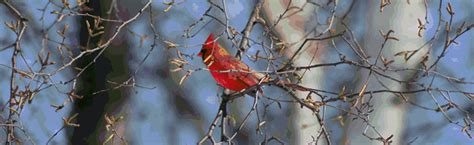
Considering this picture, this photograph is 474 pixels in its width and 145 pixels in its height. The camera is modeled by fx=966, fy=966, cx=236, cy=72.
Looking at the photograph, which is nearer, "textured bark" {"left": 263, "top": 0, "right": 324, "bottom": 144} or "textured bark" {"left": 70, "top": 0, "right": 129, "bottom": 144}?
"textured bark" {"left": 70, "top": 0, "right": 129, "bottom": 144}

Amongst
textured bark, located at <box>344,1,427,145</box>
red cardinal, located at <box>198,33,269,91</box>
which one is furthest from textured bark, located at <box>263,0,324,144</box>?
red cardinal, located at <box>198,33,269,91</box>

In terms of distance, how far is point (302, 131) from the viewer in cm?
440

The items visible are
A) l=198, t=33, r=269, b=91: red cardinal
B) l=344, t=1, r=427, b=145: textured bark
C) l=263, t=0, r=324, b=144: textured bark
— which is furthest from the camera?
l=263, t=0, r=324, b=144: textured bark

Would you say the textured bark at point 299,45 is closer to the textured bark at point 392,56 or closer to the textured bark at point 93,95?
the textured bark at point 392,56

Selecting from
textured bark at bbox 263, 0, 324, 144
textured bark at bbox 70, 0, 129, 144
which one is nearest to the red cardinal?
textured bark at bbox 70, 0, 129, 144

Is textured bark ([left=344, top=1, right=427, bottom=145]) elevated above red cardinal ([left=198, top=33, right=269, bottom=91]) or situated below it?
above

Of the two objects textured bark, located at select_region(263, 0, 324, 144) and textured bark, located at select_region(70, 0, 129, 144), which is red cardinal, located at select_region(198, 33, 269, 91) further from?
textured bark, located at select_region(263, 0, 324, 144)

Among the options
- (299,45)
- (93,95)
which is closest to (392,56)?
(299,45)

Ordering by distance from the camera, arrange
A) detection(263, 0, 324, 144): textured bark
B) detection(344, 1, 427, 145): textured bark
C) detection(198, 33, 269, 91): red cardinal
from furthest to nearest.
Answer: detection(263, 0, 324, 144): textured bark
detection(344, 1, 427, 145): textured bark
detection(198, 33, 269, 91): red cardinal

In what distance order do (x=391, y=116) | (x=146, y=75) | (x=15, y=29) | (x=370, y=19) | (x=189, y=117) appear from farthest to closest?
1. (x=189, y=117)
2. (x=146, y=75)
3. (x=370, y=19)
4. (x=391, y=116)
5. (x=15, y=29)

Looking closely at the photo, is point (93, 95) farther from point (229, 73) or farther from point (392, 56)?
point (229, 73)

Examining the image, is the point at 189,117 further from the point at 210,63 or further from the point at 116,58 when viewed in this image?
the point at 210,63

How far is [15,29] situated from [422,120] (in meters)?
3.80

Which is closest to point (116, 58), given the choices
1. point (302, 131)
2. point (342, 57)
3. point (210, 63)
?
point (302, 131)
